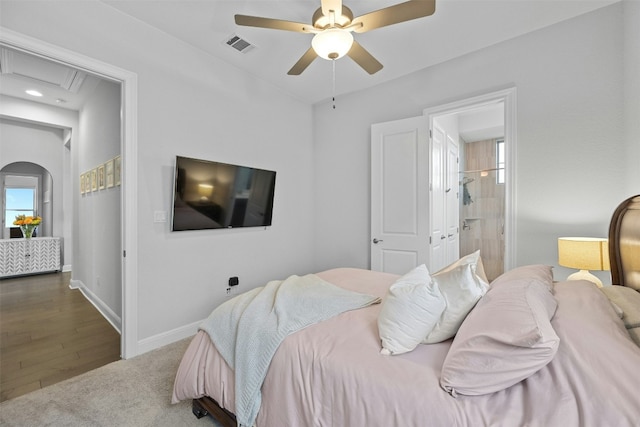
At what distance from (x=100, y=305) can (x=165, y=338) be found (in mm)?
1606

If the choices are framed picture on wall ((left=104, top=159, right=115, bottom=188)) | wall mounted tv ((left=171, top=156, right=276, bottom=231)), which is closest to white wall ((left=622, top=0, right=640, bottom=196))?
wall mounted tv ((left=171, top=156, right=276, bottom=231))

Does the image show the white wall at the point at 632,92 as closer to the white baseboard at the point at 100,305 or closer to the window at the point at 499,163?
the window at the point at 499,163

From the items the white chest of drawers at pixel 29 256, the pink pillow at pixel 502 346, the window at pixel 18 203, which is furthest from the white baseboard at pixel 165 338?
the window at pixel 18 203

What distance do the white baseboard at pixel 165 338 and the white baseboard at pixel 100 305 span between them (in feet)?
2.29

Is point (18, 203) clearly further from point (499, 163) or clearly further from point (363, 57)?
point (499, 163)

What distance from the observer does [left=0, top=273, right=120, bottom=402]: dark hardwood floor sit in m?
2.21

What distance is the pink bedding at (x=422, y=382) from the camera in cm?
83

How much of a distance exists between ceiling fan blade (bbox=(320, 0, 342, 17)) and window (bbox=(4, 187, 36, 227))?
7.29 meters

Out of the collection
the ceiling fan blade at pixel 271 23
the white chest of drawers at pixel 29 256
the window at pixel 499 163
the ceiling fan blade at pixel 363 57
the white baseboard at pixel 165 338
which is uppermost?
the ceiling fan blade at pixel 271 23

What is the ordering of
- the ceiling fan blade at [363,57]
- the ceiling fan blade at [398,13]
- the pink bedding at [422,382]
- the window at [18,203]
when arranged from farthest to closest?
the window at [18,203] < the ceiling fan blade at [363,57] < the ceiling fan blade at [398,13] < the pink bedding at [422,382]

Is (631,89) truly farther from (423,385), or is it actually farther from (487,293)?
(423,385)

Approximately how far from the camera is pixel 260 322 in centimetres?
153

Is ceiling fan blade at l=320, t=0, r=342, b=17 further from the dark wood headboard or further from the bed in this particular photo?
the dark wood headboard

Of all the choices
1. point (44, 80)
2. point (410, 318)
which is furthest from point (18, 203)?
point (410, 318)
